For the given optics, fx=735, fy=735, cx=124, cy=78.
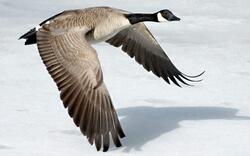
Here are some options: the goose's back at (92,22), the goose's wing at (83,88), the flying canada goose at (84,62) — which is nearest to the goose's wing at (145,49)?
the flying canada goose at (84,62)

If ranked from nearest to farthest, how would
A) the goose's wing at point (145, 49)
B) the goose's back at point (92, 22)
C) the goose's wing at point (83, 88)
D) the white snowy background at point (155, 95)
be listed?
1. the goose's wing at point (83, 88)
2. the white snowy background at point (155, 95)
3. the goose's back at point (92, 22)
4. the goose's wing at point (145, 49)

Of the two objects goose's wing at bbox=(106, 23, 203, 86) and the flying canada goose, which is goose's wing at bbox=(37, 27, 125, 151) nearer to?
the flying canada goose

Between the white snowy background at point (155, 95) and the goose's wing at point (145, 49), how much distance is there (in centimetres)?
20

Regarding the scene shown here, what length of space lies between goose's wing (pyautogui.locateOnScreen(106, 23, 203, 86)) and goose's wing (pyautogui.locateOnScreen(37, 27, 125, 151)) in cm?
115

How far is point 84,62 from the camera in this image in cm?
438

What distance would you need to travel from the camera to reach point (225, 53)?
698cm

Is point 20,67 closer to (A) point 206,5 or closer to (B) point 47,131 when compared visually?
(B) point 47,131

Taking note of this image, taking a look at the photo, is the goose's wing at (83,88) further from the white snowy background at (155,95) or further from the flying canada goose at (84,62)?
the white snowy background at (155,95)

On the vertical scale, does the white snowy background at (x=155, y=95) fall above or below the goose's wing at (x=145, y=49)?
below

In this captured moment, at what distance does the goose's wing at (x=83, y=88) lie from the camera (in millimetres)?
4172

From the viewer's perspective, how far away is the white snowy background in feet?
14.8

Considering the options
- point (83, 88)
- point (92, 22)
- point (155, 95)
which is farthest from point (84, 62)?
point (155, 95)

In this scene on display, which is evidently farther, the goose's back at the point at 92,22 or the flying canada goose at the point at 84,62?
the goose's back at the point at 92,22

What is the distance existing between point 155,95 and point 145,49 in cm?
38
